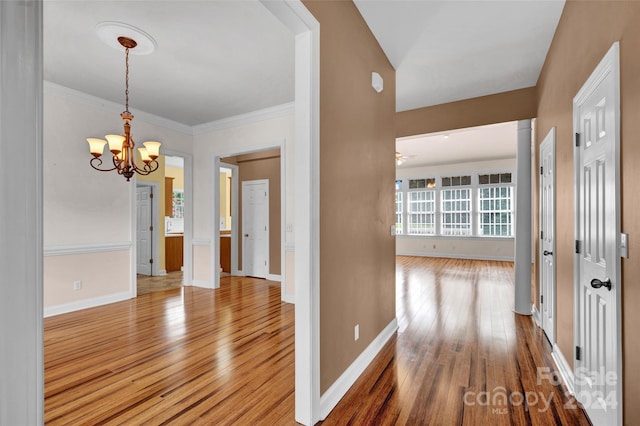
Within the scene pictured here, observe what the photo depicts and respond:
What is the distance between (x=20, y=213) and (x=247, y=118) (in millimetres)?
4941

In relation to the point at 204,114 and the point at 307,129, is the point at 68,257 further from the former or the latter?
the point at 307,129

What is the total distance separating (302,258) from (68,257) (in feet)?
12.9

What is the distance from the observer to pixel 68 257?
4191 millimetres

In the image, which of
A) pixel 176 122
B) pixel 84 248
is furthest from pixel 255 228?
pixel 84 248

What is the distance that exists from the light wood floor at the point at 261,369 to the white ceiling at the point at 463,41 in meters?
2.98

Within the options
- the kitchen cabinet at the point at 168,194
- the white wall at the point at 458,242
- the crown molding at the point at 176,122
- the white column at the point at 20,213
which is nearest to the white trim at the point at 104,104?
the crown molding at the point at 176,122

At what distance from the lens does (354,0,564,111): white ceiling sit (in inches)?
105

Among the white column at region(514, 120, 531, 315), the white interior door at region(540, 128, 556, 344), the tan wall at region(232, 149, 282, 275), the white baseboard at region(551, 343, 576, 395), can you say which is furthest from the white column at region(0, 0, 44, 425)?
the tan wall at region(232, 149, 282, 275)

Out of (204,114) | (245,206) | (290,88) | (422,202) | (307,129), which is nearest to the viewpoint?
(307,129)

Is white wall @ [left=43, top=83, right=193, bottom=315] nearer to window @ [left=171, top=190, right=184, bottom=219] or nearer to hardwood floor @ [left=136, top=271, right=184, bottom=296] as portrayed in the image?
hardwood floor @ [left=136, top=271, right=184, bottom=296]

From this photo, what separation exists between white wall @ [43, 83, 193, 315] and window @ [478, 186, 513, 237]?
928 cm

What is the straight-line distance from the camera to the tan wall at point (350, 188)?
2104mm

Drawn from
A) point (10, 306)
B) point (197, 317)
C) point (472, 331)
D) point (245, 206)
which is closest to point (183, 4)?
point (10, 306)

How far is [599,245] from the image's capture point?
1.91m
